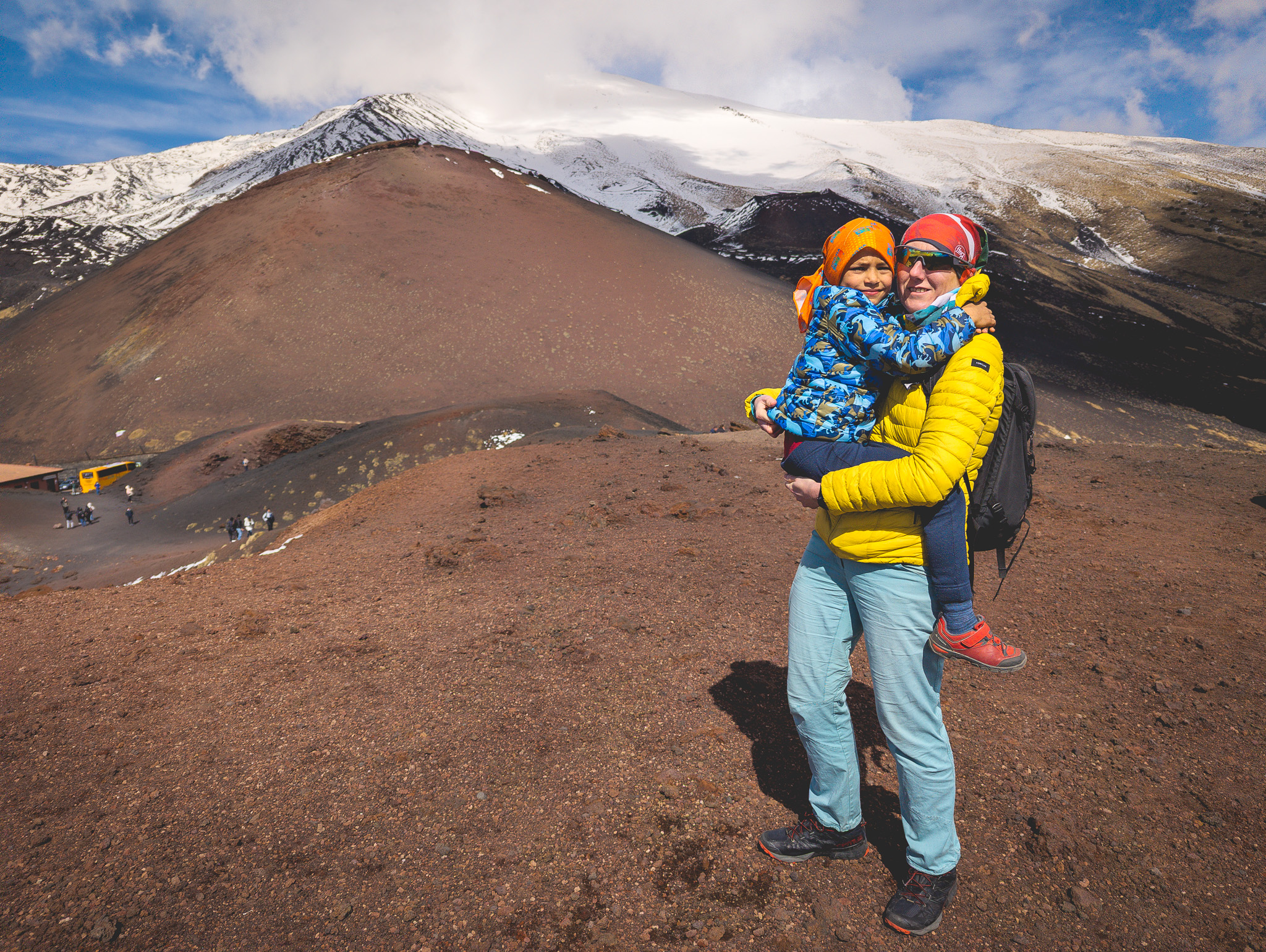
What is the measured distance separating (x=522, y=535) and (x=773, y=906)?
17.6ft

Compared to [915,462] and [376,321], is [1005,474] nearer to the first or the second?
[915,462]

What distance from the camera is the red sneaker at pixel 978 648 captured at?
188 centimetres

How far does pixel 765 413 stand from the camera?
87.4 inches

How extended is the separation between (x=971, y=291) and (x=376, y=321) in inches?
1115

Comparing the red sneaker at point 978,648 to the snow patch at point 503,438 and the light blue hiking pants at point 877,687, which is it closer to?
the light blue hiking pants at point 877,687

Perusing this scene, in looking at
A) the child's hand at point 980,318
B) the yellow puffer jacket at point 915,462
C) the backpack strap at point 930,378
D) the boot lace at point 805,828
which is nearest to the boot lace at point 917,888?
the boot lace at point 805,828

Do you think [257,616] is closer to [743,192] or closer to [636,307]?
[636,307]

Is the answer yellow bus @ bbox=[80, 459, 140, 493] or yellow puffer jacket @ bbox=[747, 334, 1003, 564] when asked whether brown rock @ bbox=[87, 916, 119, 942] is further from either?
yellow bus @ bbox=[80, 459, 140, 493]

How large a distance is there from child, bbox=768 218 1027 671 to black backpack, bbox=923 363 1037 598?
7 centimetres

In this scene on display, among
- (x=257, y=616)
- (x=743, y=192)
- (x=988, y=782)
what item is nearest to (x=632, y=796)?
(x=988, y=782)

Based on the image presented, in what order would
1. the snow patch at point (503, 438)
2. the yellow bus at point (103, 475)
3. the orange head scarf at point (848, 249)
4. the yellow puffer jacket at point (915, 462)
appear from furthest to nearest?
the yellow bus at point (103, 475) < the snow patch at point (503, 438) < the orange head scarf at point (848, 249) < the yellow puffer jacket at point (915, 462)

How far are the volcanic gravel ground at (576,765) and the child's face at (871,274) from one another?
2.15 metres

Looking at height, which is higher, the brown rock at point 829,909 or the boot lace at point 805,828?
the boot lace at point 805,828

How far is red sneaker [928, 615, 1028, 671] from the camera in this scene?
188 cm
